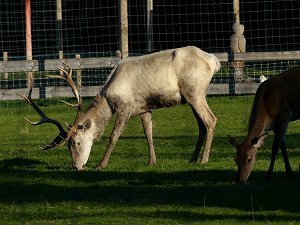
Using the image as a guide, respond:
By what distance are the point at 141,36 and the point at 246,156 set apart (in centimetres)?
2067

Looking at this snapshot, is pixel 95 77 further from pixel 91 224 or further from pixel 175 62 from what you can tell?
pixel 91 224

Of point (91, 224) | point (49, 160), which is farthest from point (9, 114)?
point (91, 224)

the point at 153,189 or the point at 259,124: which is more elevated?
the point at 259,124

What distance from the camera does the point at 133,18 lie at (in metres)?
32.5

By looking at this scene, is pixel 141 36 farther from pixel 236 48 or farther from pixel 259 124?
pixel 259 124

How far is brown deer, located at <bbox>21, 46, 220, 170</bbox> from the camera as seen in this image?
14.3 m

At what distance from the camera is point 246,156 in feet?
39.1

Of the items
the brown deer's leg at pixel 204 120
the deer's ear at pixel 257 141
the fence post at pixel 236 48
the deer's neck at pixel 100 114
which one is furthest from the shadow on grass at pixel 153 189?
the fence post at pixel 236 48

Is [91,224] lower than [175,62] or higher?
lower

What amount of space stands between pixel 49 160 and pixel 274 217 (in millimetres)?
5507

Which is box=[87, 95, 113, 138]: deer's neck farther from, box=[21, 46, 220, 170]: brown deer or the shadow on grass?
the shadow on grass

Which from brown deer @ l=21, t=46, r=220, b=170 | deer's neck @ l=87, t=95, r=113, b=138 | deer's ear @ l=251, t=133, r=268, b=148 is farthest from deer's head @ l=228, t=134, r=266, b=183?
deer's neck @ l=87, t=95, r=113, b=138

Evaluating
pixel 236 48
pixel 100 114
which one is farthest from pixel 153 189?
pixel 236 48

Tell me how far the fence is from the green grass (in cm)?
435
